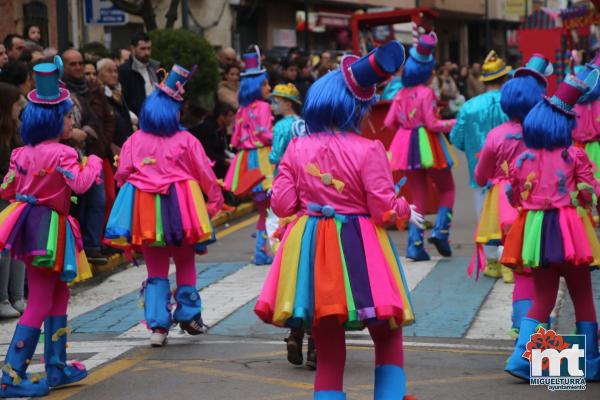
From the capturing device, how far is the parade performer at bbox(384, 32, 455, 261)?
45.3 ft

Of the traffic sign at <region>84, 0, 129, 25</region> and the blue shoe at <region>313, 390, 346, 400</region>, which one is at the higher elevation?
the traffic sign at <region>84, 0, 129, 25</region>

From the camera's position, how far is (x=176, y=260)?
966cm

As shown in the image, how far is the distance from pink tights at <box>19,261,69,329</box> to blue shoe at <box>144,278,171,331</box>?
4.00 ft

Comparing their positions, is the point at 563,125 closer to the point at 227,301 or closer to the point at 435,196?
the point at 227,301

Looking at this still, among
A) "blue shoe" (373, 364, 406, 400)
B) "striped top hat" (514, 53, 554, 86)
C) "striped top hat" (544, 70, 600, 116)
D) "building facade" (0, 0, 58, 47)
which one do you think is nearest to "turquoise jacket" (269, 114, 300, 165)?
"striped top hat" (514, 53, 554, 86)

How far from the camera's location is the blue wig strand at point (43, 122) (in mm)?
8102

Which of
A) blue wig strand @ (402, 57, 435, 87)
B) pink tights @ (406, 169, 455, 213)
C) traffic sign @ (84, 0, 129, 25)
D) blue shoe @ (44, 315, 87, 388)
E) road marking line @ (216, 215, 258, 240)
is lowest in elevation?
road marking line @ (216, 215, 258, 240)

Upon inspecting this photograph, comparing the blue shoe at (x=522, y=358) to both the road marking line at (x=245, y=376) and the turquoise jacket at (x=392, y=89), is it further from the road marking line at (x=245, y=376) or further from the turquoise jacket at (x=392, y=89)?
the turquoise jacket at (x=392, y=89)

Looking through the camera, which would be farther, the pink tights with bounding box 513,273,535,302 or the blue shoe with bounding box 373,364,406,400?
the pink tights with bounding box 513,273,535,302

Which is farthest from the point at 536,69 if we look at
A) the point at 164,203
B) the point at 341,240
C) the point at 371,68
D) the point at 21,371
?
the point at 21,371

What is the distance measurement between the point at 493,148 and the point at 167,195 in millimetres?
2267

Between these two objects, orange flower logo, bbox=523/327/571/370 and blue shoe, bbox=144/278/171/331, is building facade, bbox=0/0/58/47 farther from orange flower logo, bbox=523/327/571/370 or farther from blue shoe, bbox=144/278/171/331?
orange flower logo, bbox=523/327/571/370

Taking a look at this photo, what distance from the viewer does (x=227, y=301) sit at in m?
11.4

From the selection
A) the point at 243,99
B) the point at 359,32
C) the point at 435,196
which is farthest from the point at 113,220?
the point at 359,32
